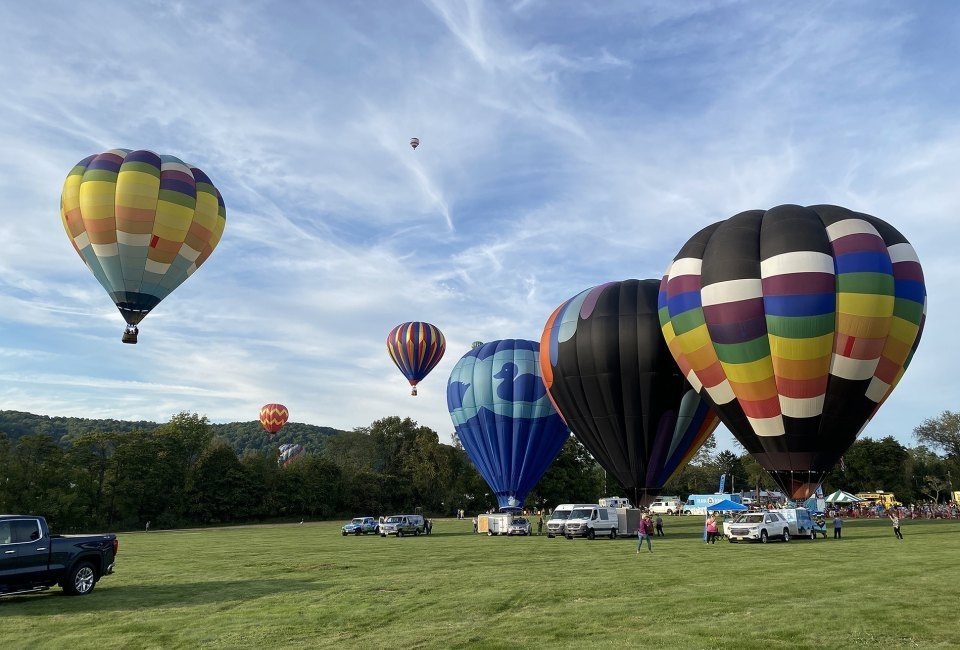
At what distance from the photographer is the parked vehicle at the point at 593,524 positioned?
33344 mm

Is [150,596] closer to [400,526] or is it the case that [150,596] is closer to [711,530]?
[711,530]

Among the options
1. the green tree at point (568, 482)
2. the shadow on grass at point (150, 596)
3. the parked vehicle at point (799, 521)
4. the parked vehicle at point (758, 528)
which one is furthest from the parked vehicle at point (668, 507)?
the shadow on grass at point (150, 596)

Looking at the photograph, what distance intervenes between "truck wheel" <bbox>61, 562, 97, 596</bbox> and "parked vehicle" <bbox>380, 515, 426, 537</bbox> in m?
25.9

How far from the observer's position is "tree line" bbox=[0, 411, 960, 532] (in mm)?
66438

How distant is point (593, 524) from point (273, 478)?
57.2 metres

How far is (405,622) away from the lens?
1109 centimetres

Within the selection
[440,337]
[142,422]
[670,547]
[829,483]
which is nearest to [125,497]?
[440,337]

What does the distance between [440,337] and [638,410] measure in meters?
30.0

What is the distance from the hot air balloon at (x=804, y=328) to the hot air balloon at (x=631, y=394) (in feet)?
13.6

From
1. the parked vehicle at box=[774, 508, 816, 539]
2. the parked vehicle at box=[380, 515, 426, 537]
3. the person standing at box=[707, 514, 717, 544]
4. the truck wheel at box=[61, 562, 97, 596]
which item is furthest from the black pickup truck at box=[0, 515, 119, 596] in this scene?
the parked vehicle at box=[774, 508, 816, 539]

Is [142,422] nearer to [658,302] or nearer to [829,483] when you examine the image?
[829,483]

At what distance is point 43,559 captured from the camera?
14.2 meters

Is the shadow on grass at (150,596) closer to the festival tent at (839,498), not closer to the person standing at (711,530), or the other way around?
the person standing at (711,530)

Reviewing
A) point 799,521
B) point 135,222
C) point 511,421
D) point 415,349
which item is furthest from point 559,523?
point 415,349
